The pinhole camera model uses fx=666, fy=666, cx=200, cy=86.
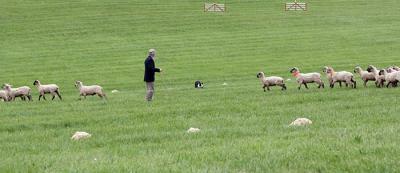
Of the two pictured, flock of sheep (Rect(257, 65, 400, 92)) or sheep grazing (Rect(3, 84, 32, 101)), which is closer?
flock of sheep (Rect(257, 65, 400, 92))

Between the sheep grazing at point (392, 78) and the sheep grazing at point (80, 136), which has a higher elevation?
the sheep grazing at point (392, 78)

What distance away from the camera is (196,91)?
31172 mm

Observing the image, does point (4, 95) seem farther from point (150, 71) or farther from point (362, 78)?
point (362, 78)

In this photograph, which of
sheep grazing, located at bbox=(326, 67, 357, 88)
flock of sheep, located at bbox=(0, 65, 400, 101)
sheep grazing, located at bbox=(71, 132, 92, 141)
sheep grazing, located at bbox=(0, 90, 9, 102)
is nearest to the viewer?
sheep grazing, located at bbox=(71, 132, 92, 141)

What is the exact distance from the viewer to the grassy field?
1116 cm

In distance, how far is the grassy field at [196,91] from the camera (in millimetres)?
11156

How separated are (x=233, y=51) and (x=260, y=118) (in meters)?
38.5

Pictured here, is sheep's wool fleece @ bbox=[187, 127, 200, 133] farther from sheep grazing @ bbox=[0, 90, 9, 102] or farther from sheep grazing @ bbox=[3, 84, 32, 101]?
sheep grazing @ bbox=[0, 90, 9, 102]

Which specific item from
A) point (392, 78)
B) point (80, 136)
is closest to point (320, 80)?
point (392, 78)

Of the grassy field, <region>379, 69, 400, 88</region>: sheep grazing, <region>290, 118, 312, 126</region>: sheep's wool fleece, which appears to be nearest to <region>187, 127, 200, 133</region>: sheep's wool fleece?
the grassy field

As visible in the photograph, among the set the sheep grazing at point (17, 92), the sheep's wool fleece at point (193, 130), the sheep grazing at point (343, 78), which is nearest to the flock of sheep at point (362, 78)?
the sheep grazing at point (343, 78)

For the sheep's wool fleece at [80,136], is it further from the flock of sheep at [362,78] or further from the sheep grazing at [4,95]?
the sheep grazing at [4,95]

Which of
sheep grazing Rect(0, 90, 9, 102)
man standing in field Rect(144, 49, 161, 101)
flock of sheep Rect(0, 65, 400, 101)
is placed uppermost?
man standing in field Rect(144, 49, 161, 101)

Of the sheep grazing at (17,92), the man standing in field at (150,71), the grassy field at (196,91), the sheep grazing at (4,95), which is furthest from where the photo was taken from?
the sheep grazing at (17,92)
